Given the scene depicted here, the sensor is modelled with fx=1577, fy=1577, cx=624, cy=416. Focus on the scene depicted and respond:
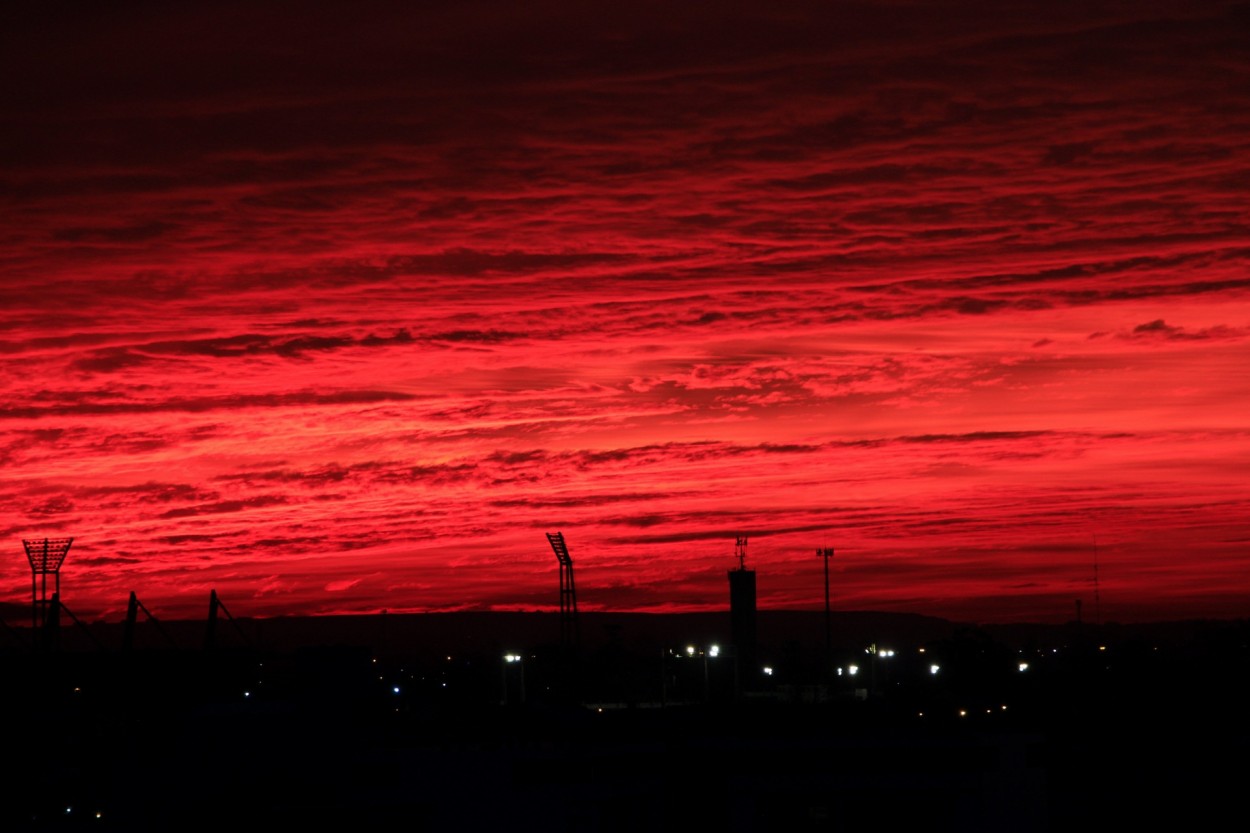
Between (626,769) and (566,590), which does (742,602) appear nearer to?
(566,590)

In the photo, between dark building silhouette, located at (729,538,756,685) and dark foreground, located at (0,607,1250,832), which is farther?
dark building silhouette, located at (729,538,756,685)

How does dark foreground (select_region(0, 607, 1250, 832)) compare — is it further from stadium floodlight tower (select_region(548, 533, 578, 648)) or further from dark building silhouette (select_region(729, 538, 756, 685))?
dark building silhouette (select_region(729, 538, 756, 685))

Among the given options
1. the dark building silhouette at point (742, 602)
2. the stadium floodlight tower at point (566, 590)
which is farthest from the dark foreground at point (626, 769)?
the dark building silhouette at point (742, 602)

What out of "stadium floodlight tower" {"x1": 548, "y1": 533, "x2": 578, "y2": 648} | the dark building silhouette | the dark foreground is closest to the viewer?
the dark foreground

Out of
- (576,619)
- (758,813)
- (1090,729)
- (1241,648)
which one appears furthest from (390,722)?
(1241,648)

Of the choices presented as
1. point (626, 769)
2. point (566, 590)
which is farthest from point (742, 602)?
point (626, 769)

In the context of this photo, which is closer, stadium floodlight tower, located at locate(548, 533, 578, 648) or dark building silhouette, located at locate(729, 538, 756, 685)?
stadium floodlight tower, located at locate(548, 533, 578, 648)

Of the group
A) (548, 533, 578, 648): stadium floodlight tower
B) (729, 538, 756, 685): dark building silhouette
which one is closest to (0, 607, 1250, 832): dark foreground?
(548, 533, 578, 648): stadium floodlight tower

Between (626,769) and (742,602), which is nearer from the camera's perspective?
(626,769)

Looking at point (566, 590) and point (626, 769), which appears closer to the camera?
point (626, 769)

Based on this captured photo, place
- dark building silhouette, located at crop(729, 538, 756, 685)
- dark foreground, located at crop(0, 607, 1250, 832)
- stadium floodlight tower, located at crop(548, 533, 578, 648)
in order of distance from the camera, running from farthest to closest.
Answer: dark building silhouette, located at crop(729, 538, 756, 685) → stadium floodlight tower, located at crop(548, 533, 578, 648) → dark foreground, located at crop(0, 607, 1250, 832)

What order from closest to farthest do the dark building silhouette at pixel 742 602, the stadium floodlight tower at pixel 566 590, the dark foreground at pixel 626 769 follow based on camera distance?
the dark foreground at pixel 626 769, the stadium floodlight tower at pixel 566 590, the dark building silhouette at pixel 742 602

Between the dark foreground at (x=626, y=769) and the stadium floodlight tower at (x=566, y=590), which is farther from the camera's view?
the stadium floodlight tower at (x=566, y=590)

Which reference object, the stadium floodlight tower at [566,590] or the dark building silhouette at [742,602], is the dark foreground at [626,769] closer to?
the stadium floodlight tower at [566,590]
